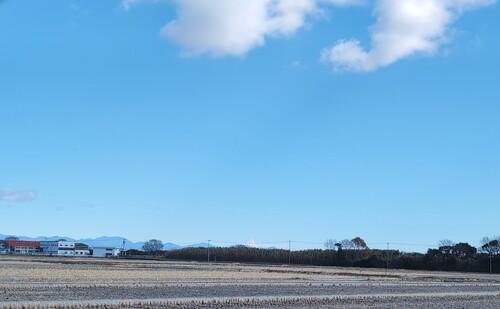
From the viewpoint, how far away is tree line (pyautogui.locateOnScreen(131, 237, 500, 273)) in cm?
11219

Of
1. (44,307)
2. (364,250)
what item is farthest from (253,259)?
(44,307)

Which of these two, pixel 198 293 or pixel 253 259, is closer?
pixel 198 293

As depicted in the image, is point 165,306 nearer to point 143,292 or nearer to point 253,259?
point 143,292

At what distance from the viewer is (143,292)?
2995 centimetres

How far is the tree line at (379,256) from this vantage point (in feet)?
368

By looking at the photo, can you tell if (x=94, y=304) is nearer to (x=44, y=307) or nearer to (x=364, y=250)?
(x=44, y=307)

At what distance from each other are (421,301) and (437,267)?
87.7 m

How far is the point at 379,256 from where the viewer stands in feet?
421

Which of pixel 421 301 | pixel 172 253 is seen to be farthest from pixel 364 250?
pixel 421 301

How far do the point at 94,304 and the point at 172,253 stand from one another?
160 m

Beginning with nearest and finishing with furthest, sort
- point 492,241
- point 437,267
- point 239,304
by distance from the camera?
1. point 239,304
2. point 437,267
3. point 492,241

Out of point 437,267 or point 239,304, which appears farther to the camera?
point 437,267

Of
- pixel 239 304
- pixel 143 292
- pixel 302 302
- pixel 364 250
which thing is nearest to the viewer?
pixel 239 304

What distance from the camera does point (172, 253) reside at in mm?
180125
